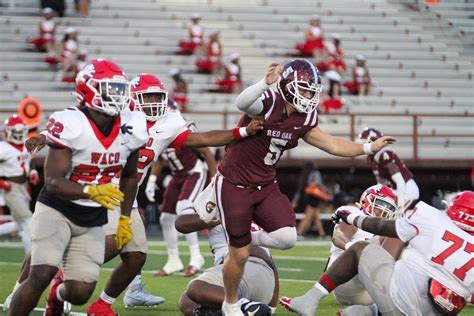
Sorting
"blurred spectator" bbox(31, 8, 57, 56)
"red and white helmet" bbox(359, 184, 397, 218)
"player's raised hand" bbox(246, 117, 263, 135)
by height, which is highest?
"player's raised hand" bbox(246, 117, 263, 135)

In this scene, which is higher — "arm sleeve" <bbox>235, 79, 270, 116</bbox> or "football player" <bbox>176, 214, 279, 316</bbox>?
"arm sleeve" <bbox>235, 79, 270, 116</bbox>

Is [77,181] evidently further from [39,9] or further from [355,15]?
[355,15]

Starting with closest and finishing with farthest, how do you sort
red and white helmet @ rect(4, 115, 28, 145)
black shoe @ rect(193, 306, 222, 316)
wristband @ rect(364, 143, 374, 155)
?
1. black shoe @ rect(193, 306, 222, 316)
2. wristband @ rect(364, 143, 374, 155)
3. red and white helmet @ rect(4, 115, 28, 145)

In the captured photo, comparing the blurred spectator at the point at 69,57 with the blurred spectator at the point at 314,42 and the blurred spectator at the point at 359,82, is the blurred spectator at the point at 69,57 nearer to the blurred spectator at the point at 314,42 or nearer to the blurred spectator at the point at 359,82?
the blurred spectator at the point at 314,42

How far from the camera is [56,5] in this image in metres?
21.7

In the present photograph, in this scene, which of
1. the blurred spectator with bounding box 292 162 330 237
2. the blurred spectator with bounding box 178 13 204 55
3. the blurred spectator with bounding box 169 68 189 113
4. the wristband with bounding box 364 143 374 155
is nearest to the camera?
the wristband with bounding box 364 143 374 155

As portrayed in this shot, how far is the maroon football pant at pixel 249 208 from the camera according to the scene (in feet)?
21.9

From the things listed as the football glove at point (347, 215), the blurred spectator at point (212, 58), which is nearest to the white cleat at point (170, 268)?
the football glove at point (347, 215)

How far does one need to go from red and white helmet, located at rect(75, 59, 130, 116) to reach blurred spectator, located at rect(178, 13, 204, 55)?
1518 centimetres

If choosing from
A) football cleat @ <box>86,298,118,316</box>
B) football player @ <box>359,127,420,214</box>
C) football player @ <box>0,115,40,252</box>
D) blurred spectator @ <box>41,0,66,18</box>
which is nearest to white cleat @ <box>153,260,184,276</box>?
football player @ <box>0,115,40,252</box>

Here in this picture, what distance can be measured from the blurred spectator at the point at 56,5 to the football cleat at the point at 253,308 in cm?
1628

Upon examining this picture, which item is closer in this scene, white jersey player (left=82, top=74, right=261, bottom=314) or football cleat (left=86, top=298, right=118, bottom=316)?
football cleat (left=86, top=298, right=118, bottom=316)

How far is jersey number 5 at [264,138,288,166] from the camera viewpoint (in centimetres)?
684

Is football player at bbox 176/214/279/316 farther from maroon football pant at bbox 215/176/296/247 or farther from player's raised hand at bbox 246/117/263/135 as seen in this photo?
player's raised hand at bbox 246/117/263/135
